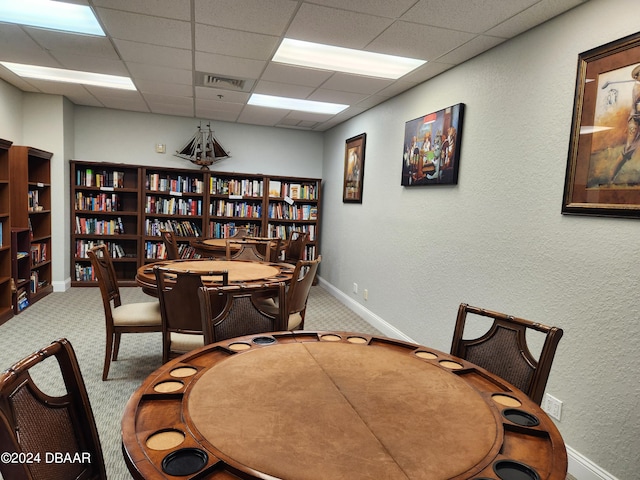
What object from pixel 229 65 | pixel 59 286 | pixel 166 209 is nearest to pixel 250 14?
pixel 229 65

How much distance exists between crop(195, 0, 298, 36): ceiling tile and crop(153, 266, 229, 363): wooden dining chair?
1.64 m

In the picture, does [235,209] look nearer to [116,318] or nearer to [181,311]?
[116,318]

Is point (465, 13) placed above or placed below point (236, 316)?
above

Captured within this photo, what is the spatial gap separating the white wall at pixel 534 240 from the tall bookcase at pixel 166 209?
2.65 meters

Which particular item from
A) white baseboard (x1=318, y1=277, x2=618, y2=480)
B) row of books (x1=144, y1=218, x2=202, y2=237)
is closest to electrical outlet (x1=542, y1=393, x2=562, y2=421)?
white baseboard (x1=318, y1=277, x2=618, y2=480)

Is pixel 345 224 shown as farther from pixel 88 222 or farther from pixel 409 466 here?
pixel 409 466

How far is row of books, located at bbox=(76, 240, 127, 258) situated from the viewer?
5.68 m

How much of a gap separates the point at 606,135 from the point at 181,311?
2547 mm

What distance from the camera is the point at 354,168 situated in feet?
17.3

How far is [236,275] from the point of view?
3.06m

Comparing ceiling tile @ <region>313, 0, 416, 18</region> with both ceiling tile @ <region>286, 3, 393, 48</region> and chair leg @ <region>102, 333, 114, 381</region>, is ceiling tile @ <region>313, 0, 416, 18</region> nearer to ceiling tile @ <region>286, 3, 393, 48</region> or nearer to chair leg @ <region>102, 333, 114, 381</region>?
ceiling tile @ <region>286, 3, 393, 48</region>

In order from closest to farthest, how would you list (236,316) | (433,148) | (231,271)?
(236,316) < (231,271) < (433,148)

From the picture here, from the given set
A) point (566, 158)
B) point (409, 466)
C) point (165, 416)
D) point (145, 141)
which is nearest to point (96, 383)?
point (165, 416)

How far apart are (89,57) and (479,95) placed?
3.32 metres
